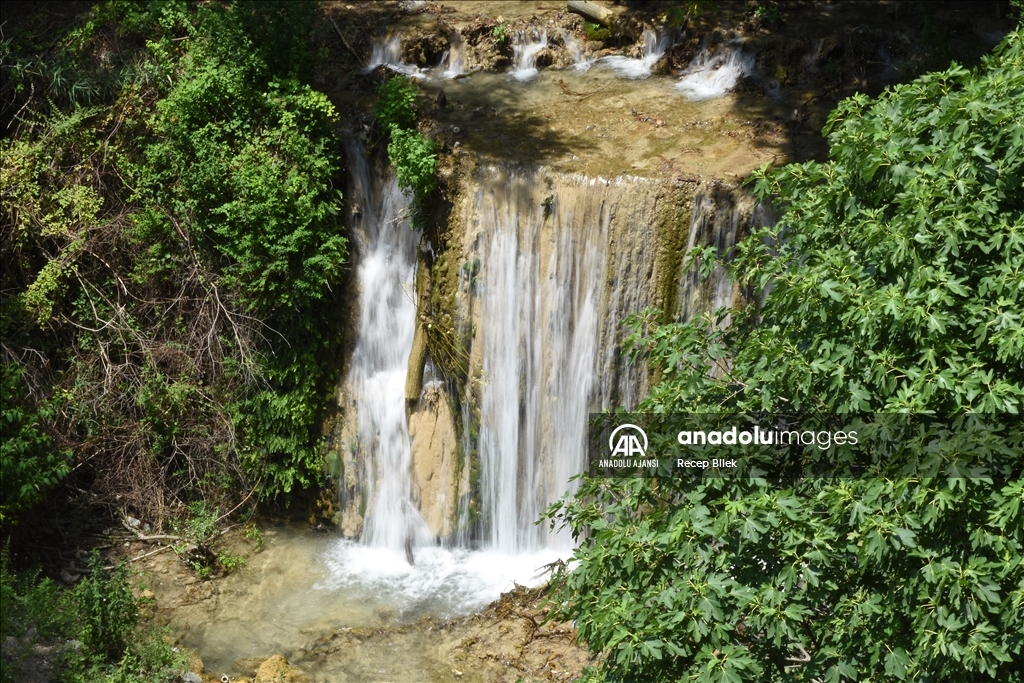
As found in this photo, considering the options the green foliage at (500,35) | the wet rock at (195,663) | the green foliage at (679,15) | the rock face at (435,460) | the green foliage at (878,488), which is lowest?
the wet rock at (195,663)

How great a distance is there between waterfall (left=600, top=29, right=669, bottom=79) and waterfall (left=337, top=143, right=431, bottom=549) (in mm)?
3245

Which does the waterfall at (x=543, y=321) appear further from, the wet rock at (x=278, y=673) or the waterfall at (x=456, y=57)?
the waterfall at (x=456, y=57)

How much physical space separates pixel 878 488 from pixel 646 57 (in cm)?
800

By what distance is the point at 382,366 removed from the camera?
34.8 ft

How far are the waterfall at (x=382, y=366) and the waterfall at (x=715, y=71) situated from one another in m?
3.51

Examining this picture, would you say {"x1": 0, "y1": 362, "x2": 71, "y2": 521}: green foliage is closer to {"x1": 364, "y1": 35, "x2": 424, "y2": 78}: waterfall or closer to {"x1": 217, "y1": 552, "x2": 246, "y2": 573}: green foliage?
{"x1": 217, "y1": 552, "x2": 246, "y2": 573}: green foliage

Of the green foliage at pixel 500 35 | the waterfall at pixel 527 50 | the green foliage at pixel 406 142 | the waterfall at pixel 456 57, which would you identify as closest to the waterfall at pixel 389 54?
the waterfall at pixel 456 57

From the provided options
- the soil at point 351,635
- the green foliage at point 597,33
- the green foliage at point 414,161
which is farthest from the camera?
the green foliage at point 597,33

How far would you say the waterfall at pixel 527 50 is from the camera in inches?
479

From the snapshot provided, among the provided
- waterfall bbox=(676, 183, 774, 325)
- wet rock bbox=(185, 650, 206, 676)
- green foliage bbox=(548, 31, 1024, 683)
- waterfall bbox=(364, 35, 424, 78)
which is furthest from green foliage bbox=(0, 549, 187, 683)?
waterfall bbox=(364, 35, 424, 78)

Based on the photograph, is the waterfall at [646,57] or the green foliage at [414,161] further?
the waterfall at [646,57]

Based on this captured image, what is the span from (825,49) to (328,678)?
26.5 ft

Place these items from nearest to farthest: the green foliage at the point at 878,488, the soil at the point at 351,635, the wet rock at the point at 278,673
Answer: the green foliage at the point at 878,488
the wet rock at the point at 278,673
the soil at the point at 351,635

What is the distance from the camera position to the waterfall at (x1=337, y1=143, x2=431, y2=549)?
10500mm
